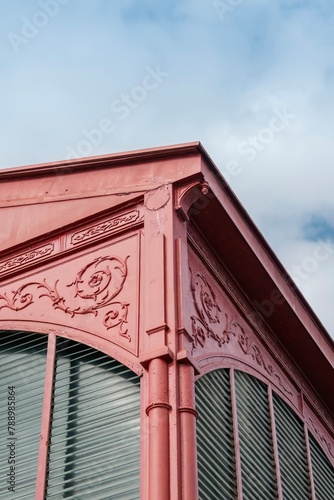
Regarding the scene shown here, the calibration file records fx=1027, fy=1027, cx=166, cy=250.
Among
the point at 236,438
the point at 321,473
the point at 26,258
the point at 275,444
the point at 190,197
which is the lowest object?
the point at 236,438

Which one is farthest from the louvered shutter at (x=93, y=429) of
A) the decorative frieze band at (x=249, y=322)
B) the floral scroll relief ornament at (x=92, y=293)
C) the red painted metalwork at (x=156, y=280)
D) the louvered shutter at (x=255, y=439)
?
the louvered shutter at (x=255, y=439)

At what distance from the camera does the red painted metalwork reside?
9148mm

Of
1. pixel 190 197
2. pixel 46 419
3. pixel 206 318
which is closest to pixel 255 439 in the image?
pixel 206 318

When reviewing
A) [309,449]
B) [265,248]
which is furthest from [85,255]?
[309,449]

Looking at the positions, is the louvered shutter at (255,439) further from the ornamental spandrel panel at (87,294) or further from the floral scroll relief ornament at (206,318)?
the ornamental spandrel panel at (87,294)

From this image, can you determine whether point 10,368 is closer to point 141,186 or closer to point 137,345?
point 137,345

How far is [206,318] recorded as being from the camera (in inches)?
412

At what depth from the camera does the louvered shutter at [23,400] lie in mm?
9402

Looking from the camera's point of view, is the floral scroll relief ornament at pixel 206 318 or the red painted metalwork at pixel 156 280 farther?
the floral scroll relief ornament at pixel 206 318

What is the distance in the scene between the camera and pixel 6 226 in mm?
11828

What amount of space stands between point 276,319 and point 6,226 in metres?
3.46

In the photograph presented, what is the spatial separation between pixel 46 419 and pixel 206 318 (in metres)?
1.98

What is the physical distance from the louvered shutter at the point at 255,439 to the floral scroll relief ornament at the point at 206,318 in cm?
51

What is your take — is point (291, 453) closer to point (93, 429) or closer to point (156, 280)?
point (156, 280)
